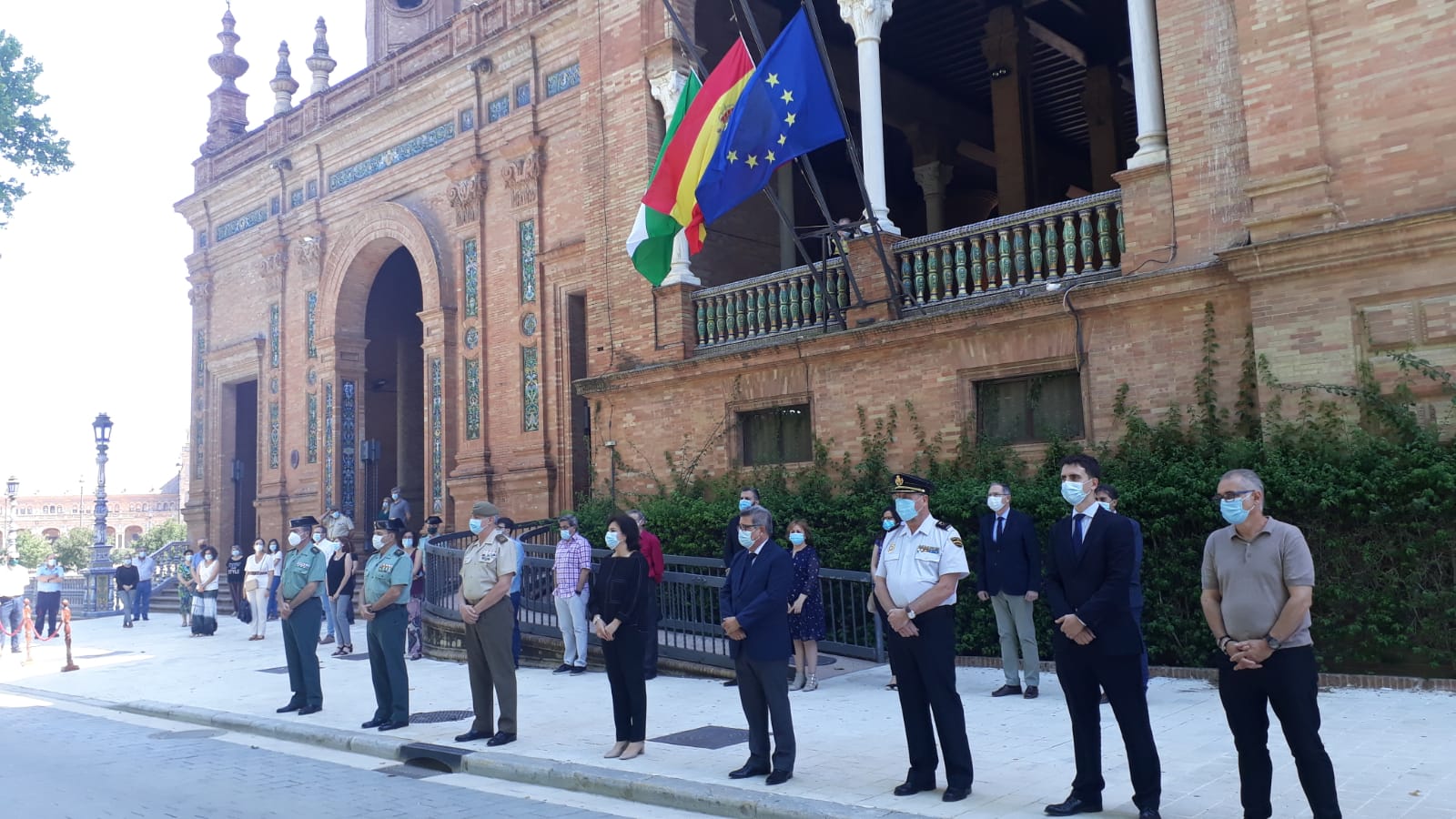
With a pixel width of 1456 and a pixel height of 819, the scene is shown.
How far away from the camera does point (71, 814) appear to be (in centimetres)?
708

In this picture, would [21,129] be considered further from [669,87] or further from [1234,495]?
[1234,495]

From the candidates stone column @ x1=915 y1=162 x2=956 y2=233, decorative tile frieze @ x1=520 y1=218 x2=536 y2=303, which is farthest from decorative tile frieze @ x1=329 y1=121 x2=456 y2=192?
stone column @ x1=915 y1=162 x2=956 y2=233

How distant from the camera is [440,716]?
10.5 meters

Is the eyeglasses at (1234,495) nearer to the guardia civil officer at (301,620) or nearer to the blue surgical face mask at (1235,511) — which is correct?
the blue surgical face mask at (1235,511)

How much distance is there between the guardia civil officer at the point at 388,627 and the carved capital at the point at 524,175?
38.9 feet

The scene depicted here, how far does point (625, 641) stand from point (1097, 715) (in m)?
3.41

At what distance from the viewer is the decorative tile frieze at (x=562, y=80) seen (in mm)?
20125

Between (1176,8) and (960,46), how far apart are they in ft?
35.9

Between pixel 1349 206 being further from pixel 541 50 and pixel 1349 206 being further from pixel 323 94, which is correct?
pixel 323 94

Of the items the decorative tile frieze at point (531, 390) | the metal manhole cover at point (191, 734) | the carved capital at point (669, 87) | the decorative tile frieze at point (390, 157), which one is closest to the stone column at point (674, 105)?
the carved capital at point (669, 87)

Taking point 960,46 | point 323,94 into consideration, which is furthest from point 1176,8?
point 323,94

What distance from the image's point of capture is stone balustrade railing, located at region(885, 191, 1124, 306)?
12.5 meters

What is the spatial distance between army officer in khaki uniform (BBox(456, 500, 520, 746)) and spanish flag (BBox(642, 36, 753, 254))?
5.58 meters

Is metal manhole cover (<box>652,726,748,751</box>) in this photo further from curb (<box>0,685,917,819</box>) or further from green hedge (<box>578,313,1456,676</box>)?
green hedge (<box>578,313,1456,676</box>)
